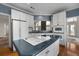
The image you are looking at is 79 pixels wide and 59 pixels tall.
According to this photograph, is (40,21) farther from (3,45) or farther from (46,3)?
(3,45)

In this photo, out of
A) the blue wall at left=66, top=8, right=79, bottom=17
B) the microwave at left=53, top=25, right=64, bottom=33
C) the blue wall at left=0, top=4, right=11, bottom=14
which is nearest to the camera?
the blue wall at left=0, top=4, right=11, bottom=14

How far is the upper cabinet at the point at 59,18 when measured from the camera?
1442 mm

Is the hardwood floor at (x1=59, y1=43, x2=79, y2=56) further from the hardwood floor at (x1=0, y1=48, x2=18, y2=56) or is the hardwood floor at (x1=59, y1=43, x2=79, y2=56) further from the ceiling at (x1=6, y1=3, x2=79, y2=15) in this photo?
the hardwood floor at (x1=0, y1=48, x2=18, y2=56)

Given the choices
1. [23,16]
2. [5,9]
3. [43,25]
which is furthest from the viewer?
[43,25]

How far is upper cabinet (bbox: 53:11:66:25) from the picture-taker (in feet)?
4.73

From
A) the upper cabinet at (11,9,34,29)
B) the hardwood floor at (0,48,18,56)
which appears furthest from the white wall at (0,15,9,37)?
the hardwood floor at (0,48,18,56)

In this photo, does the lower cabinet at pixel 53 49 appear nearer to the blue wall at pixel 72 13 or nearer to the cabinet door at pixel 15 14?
the blue wall at pixel 72 13

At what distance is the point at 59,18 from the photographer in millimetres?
1501

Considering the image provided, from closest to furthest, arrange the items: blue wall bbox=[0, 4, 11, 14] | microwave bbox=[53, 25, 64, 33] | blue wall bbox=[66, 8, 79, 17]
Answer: blue wall bbox=[0, 4, 11, 14], blue wall bbox=[66, 8, 79, 17], microwave bbox=[53, 25, 64, 33]

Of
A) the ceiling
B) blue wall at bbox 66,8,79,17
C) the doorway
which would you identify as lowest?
the doorway

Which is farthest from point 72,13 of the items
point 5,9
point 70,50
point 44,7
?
point 5,9

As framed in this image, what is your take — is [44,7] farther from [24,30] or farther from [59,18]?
[24,30]

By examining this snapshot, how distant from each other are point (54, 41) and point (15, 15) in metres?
0.74

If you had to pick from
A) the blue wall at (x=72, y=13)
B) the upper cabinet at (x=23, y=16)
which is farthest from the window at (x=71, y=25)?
the upper cabinet at (x=23, y=16)
